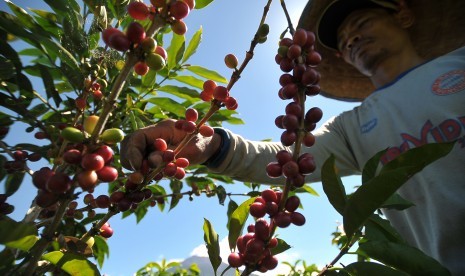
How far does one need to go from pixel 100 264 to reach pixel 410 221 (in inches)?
72.6

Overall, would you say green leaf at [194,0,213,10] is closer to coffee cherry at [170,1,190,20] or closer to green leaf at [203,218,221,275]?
coffee cherry at [170,1,190,20]

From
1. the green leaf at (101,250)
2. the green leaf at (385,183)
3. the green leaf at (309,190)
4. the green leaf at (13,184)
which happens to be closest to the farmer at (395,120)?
the green leaf at (309,190)

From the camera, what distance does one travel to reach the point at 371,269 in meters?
0.77

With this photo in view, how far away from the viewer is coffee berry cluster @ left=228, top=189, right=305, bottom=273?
2.71 feet

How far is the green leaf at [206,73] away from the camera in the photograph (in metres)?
2.10

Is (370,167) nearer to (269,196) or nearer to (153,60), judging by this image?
(269,196)

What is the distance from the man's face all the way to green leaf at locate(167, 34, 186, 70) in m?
1.20

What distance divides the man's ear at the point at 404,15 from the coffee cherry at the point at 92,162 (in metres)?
2.65

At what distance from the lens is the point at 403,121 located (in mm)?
1782

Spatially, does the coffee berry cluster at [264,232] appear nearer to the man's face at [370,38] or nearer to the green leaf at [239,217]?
the green leaf at [239,217]

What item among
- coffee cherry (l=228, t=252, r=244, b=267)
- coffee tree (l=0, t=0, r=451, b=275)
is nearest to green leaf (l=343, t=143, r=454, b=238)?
coffee tree (l=0, t=0, r=451, b=275)

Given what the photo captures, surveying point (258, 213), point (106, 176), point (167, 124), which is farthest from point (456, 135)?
point (106, 176)

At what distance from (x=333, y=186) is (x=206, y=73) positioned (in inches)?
57.3

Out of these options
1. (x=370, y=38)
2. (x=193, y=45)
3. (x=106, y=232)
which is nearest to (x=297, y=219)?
(x=106, y=232)
